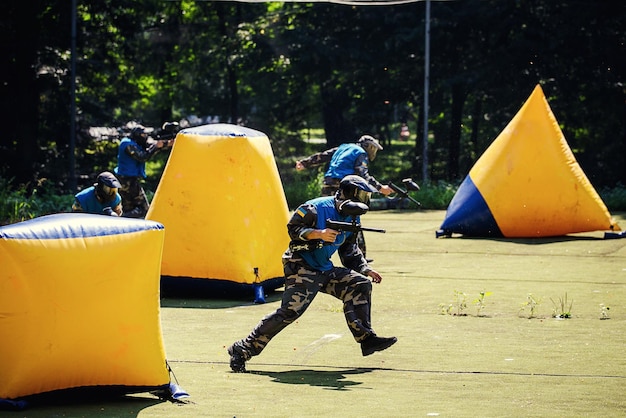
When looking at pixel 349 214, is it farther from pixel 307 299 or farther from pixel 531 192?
pixel 531 192

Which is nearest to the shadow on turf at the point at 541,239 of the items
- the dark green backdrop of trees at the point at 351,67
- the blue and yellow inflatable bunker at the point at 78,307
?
the dark green backdrop of trees at the point at 351,67

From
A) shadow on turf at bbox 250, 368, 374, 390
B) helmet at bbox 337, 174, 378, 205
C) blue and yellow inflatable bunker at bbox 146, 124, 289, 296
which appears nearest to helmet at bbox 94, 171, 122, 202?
blue and yellow inflatable bunker at bbox 146, 124, 289, 296

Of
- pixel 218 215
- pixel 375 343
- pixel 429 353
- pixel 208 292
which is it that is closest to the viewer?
pixel 375 343

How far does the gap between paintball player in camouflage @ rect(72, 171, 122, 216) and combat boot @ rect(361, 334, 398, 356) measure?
12.7 ft

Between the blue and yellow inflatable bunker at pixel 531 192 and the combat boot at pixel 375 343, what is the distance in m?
9.43

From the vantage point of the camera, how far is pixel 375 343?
846 cm

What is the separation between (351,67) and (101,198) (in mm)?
21363

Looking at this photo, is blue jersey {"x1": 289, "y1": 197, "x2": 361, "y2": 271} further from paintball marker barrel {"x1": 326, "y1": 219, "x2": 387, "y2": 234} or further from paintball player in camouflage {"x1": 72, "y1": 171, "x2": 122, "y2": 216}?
paintball player in camouflage {"x1": 72, "y1": 171, "x2": 122, "y2": 216}

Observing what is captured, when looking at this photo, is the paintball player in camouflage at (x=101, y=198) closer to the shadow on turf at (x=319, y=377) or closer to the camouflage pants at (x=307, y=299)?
the camouflage pants at (x=307, y=299)

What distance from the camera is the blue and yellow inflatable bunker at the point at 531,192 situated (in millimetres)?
17500

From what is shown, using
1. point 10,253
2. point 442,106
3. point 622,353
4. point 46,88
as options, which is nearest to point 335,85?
point 442,106

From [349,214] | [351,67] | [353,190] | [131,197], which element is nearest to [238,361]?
[349,214]

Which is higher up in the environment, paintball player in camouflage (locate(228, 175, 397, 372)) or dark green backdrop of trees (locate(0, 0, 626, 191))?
dark green backdrop of trees (locate(0, 0, 626, 191))

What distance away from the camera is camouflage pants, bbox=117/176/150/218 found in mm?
15531
